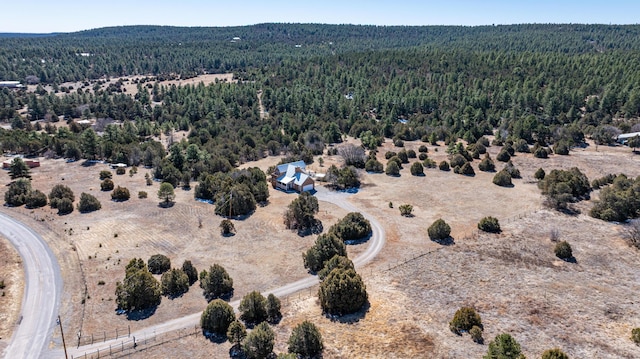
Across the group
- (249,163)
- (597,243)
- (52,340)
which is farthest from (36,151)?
(597,243)

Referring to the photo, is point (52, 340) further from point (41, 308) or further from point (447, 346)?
point (447, 346)

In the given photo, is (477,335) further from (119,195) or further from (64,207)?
(64,207)

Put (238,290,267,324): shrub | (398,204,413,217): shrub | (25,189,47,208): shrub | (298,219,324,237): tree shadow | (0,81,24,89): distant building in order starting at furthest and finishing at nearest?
(0,81,24,89): distant building, (25,189,47,208): shrub, (398,204,413,217): shrub, (298,219,324,237): tree shadow, (238,290,267,324): shrub

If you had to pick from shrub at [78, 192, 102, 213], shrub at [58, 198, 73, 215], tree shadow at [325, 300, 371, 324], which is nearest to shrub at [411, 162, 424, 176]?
tree shadow at [325, 300, 371, 324]

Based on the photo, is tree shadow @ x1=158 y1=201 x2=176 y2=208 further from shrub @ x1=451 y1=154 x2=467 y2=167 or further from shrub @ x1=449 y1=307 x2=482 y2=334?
shrub @ x1=451 y1=154 x2=467 y2=167

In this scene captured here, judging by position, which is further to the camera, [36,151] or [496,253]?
[36,151]
